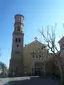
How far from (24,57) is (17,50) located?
357cm

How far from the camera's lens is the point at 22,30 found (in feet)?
183

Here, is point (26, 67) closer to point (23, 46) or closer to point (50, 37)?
point (23, 46)

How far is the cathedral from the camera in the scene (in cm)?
5078

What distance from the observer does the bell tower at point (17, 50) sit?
50500mm

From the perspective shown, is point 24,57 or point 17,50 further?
point 24,57

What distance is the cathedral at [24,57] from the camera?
50.8m

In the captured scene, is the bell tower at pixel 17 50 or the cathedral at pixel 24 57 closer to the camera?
the bell tower at pixel 17 50

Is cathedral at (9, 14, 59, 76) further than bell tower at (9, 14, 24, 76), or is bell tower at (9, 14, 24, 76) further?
cathedral at (9, 14, 59, 76)

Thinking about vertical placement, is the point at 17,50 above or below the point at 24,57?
above

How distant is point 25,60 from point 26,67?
2611mm

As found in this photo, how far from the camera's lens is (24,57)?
54375 mm

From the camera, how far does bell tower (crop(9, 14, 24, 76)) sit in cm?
5050

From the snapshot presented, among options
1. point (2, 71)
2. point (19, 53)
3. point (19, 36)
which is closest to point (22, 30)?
point (19, 36)

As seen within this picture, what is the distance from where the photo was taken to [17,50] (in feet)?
174
